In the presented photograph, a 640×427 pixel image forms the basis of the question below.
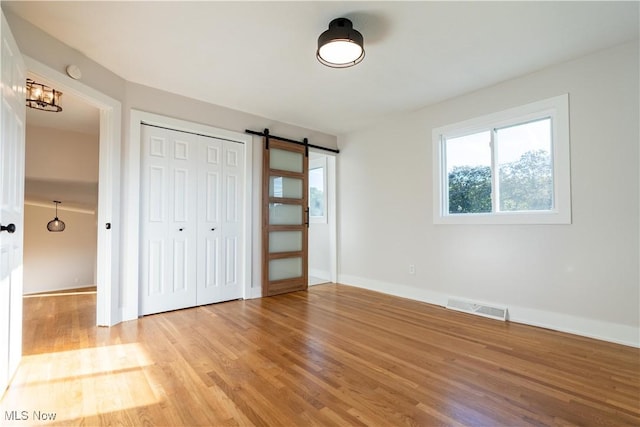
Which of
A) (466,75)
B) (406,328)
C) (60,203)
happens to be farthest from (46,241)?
(466,75)

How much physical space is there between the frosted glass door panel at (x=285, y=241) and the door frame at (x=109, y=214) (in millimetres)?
1863

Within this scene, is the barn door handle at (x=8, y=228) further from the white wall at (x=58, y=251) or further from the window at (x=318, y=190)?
the white wall at (x=58, y=251)

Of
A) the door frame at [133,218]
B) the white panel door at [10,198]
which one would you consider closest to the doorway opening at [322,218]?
the door frame at [133,218]

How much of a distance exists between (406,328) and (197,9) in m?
3.13

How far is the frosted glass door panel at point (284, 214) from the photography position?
4.30 metres

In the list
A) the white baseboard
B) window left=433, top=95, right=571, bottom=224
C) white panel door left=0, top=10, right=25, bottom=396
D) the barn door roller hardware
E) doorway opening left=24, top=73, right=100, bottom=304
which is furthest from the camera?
doorway opening left=24, top=73, right=100, bottom=304

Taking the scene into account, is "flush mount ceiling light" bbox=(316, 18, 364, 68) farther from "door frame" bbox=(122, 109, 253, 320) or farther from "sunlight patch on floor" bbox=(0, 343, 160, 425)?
"sunlight patch on floor" bbox=(0, 343, 160, 425)

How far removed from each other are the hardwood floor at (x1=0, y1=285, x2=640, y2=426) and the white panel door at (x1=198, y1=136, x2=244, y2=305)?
0.70m

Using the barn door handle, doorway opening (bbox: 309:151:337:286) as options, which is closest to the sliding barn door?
doorway opening (bbox: 309:151:337:286)

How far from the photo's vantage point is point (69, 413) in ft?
5.09

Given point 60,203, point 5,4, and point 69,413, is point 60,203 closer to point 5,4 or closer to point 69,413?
point 5,4

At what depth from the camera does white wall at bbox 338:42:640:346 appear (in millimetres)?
2500

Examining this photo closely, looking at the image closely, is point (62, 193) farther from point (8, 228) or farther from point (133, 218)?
point (8, 228)

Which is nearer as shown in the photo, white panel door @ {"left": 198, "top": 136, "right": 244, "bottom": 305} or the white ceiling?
the white ceiling
